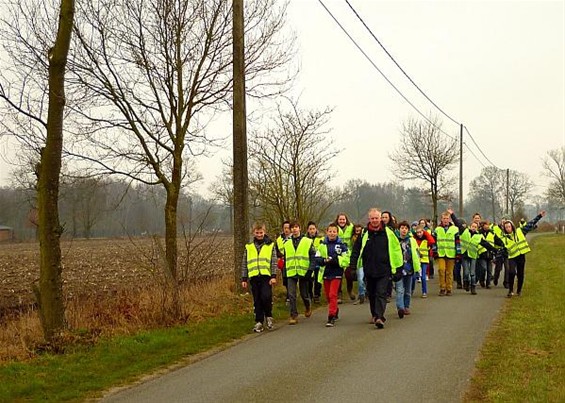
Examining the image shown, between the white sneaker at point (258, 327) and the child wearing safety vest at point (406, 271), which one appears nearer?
the white sneaker at point (258, 327)

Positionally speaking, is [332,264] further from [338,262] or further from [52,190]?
[52,190]

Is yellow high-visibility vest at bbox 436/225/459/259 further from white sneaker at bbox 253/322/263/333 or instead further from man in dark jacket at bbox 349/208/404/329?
white sneaker at bbox 253/322/263/333

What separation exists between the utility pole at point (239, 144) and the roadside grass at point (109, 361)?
8.70ft

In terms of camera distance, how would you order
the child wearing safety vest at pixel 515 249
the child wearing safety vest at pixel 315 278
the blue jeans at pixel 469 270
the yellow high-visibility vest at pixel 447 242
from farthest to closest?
the blue jeans at pixel 469 270 < the yellow high-visibility vest at pixel 447 242 < the child wearing safety vest at pixel 515 249 < the child wearing safety vest at pixel 315 278

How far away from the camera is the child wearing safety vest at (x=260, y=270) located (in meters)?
11.5

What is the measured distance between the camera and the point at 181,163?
16.6m

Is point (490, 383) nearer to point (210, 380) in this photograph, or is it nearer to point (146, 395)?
point (210, 380)

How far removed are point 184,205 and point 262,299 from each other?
6569 millimetres

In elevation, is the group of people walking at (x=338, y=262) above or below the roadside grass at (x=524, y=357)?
above

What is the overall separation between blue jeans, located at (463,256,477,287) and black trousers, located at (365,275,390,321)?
21.1 ft

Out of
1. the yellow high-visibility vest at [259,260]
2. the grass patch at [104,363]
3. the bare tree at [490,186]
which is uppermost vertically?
the bare tree at [490,186]

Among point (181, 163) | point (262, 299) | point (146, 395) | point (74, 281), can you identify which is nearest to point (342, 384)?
point (146, 395)

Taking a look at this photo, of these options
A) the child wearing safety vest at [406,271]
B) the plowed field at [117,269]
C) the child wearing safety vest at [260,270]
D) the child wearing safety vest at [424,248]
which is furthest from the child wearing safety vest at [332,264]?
the child wearing safety vest at [424,248]

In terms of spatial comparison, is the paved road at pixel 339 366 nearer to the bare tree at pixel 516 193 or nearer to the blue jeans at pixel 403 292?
the blue jeans at pixel 403 292
